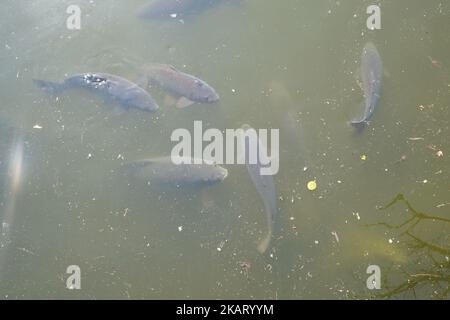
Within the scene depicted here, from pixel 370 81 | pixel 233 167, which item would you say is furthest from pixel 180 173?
pixel 370 81

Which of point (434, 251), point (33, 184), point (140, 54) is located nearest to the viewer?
point (434, 251)

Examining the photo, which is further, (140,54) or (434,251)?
(140,54)

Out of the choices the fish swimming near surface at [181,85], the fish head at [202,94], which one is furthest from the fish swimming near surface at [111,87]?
the fish head at [202,94]

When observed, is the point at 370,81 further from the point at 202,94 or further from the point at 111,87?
the point at 111,87

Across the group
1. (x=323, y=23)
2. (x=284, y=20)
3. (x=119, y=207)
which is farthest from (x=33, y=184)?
(x=323, y=23)

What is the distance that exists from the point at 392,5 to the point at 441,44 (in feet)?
1.71

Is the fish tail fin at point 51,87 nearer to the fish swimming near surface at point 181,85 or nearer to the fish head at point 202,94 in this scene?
the fish swimming near surface at point 181,85

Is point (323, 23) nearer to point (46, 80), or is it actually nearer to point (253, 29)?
point (253, 29)

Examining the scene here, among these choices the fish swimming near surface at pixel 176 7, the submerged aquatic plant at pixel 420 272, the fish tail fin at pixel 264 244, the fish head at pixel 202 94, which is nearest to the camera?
the submerged aquatic plant at pixel 420 272

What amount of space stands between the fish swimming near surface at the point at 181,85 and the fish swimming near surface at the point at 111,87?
13cm

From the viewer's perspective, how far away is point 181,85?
3723 millimetres

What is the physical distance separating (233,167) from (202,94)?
0.64 metres

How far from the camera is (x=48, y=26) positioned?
394 centimetres

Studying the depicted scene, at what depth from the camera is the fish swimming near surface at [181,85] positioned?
3711mm
